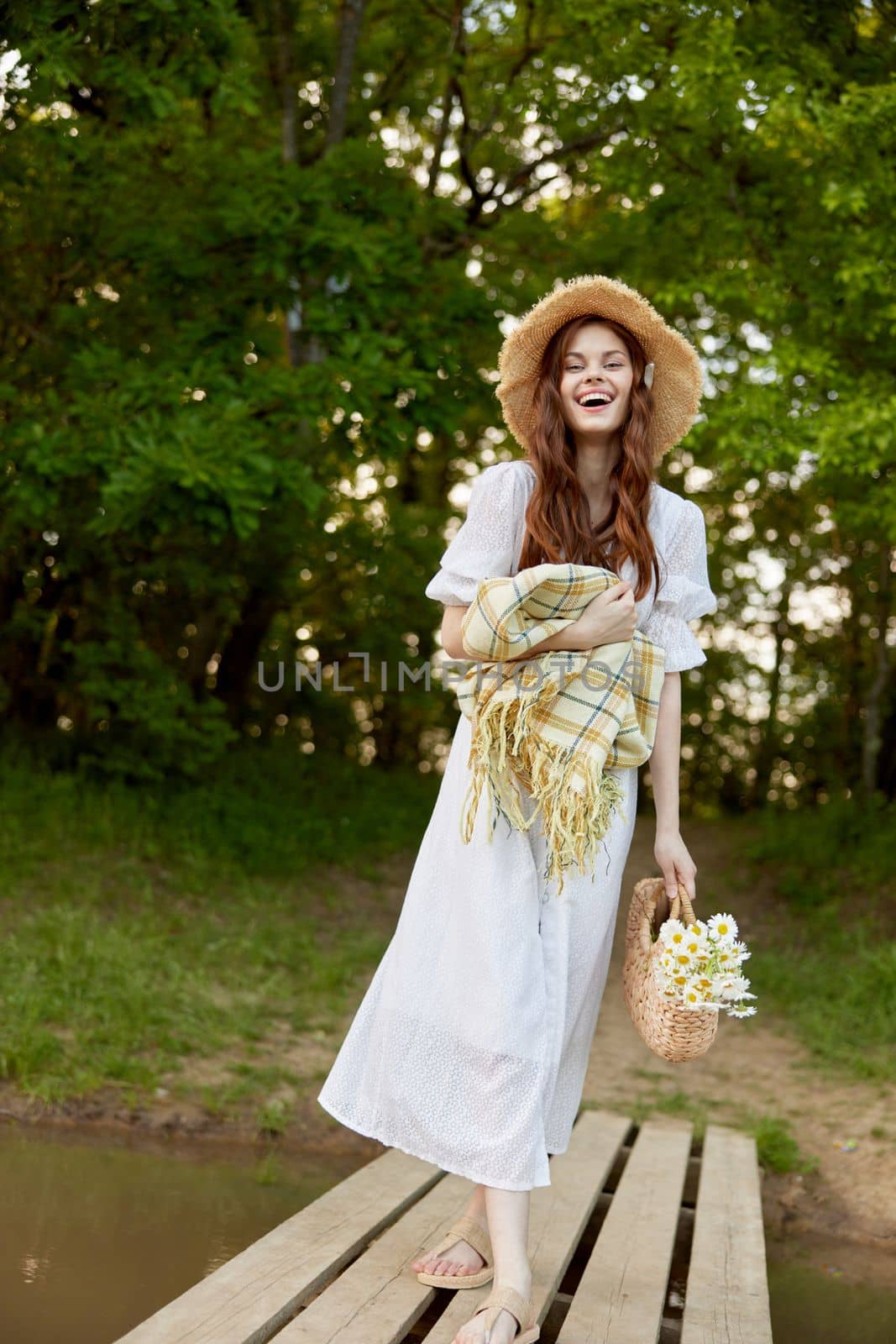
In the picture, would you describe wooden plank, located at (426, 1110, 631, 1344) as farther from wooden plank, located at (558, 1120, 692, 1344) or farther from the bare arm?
the bare arm

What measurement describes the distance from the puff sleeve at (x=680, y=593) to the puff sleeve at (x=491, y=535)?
301mm

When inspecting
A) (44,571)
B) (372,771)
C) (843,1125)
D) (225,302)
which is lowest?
(843,1125)

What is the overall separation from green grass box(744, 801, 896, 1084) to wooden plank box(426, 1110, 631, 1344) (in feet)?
4.64

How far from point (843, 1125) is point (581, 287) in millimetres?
3117

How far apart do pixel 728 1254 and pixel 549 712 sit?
4.79ft

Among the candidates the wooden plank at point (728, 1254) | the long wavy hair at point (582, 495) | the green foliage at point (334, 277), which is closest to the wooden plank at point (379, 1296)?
the wooden plank at point (728, 1254)

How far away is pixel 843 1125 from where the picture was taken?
14.2 ft

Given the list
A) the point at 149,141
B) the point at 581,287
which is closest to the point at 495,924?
the point at 581,287

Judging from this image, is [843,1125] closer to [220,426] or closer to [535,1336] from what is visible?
[535,1336]

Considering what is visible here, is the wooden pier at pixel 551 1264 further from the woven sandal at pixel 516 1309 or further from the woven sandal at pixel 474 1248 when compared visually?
the woven sandal at pixel 516 1309

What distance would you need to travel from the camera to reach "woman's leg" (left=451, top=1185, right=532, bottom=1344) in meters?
2.25

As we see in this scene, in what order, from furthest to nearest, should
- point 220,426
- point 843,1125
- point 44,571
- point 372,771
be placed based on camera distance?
1. point 372,771
2. point 44,571
3. point 220,426
4. point 843,1125

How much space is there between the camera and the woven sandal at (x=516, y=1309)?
2.25m

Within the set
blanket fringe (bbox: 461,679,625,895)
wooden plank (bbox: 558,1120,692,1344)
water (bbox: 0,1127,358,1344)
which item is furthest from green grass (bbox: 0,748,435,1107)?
blanket fringe (bbox: 461,679,625,895)
